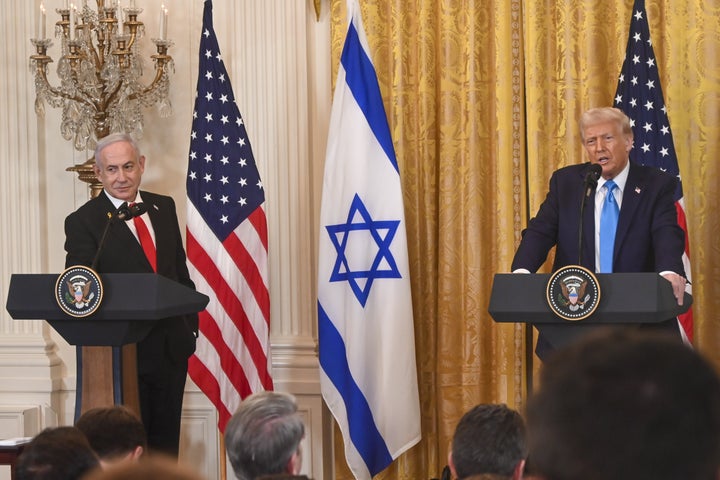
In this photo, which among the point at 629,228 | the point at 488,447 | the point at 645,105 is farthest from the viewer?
the point at 645,105

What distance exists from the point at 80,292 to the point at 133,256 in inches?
26.8

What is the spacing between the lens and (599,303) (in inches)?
143

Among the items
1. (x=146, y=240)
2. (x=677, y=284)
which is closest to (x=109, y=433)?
(x=146, y=240)

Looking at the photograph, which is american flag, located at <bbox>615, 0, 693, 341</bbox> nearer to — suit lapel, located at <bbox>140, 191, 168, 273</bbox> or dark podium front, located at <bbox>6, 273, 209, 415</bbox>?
suit lapel, located at <bbox>140, 191, 168, 273</bbox>

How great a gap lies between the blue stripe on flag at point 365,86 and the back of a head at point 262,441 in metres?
3.20

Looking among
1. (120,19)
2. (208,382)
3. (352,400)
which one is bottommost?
(352,400)

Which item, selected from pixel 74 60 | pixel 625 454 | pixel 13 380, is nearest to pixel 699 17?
pixel 74 60

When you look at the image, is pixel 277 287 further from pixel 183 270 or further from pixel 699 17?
pixel 699 17

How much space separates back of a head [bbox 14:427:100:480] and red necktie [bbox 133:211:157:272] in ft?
7.57

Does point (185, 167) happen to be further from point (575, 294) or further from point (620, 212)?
point (575, 294)

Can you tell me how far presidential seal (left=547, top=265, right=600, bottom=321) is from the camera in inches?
143

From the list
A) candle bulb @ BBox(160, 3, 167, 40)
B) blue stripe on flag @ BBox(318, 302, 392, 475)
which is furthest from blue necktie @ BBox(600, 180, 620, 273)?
candle bulb @ BBox(160, 3, 167, 40)

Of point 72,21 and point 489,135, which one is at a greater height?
point 72,21

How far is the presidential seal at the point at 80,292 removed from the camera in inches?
150
